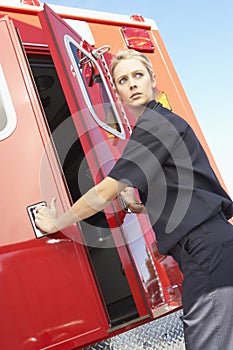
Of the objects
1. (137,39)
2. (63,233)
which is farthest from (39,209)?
(137,39)

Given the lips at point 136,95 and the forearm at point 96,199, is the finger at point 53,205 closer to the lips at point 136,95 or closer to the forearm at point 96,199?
the forearm at point 96,199

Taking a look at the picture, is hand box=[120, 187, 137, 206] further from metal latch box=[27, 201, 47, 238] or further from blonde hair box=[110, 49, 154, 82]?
blonde hair box=[110, 49, 154, 82]

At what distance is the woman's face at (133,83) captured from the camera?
1.67m

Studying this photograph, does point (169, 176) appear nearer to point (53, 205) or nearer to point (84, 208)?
point (84, 208)

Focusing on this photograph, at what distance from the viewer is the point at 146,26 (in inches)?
124

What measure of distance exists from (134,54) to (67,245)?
2.87 ft

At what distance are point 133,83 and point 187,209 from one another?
22.4 inches

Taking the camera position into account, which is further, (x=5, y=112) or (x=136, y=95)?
(x=5, y=112)

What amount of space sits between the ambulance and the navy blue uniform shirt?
1.82ft

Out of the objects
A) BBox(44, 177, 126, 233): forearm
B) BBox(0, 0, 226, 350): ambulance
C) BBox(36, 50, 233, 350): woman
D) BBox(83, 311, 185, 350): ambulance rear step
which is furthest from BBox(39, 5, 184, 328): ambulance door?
BBox(36, 50, 233, 350): woman

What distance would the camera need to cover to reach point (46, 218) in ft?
6.08

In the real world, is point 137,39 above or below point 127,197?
above

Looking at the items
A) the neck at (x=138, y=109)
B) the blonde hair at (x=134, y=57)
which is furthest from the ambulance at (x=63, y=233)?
the neck at (x=138, y=109)

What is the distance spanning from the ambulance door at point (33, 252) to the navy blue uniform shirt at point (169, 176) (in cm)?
58
